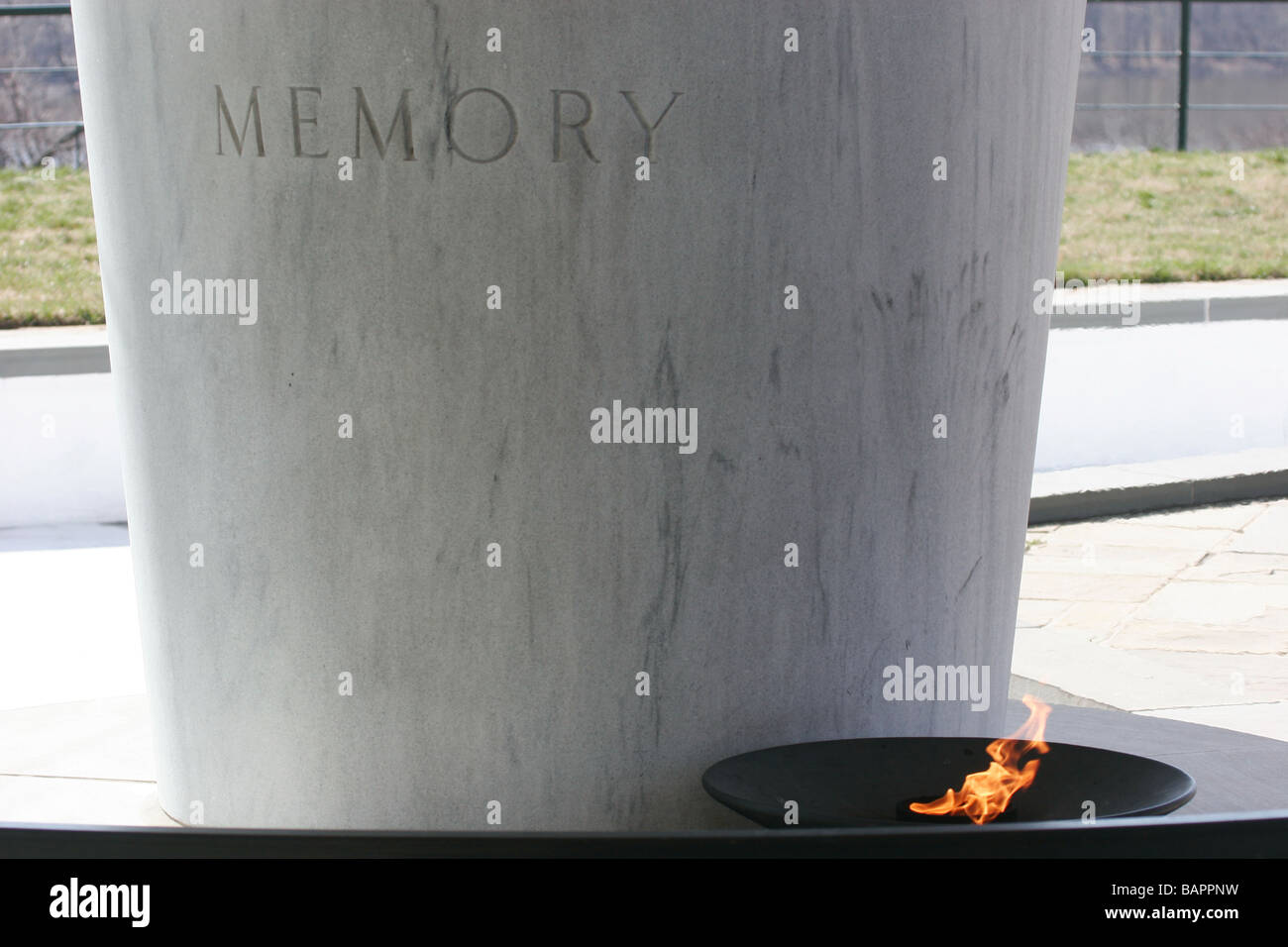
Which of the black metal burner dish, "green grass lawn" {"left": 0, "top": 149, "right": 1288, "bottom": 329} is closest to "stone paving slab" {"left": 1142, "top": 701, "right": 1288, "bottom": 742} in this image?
the black metal burner dish

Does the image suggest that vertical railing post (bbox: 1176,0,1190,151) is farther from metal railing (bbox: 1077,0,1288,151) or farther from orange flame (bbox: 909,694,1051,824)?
orange flame (bbox: 909,694,1051,824)

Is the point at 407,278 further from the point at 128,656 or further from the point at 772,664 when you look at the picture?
the point at 128,656

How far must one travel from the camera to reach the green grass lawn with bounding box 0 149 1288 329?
12.7 meters

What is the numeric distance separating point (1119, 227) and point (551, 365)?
1386 cm

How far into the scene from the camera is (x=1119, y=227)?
15688mm

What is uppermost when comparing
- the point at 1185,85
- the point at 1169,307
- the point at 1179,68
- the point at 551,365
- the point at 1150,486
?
the point at 1179,68

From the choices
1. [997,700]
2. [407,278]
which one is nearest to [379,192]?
[407,278]

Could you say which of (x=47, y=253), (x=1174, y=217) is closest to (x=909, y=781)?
(x=47, y=253)

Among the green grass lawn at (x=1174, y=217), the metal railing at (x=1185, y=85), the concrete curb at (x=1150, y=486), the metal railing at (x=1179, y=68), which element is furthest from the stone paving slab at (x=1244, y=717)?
the metal railing at (x=1185, y=85)

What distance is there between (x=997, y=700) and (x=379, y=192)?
5.53 ft

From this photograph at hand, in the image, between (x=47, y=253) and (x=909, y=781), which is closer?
(x=909, y=781)

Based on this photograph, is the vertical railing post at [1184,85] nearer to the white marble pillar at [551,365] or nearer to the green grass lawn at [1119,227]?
the green grass lawn at [1119,227]

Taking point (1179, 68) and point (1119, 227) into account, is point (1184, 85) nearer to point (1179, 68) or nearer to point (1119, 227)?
point (1179, 68)

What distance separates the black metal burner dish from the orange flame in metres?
0.02
